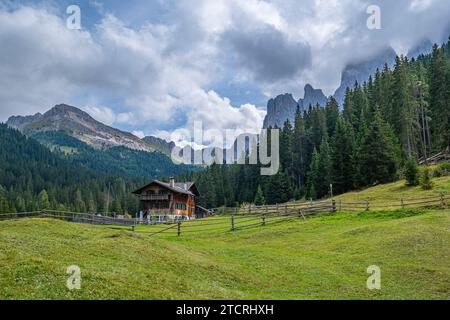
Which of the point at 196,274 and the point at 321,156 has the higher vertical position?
the point at 321,156

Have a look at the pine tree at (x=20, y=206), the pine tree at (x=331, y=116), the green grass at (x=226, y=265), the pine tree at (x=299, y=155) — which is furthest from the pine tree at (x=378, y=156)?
the pine tree at (x=20, y=206)

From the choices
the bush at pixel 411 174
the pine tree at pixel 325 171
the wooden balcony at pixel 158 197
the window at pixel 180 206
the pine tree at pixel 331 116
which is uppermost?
the pine tree at pixel 331 116

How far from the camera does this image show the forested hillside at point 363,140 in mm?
67312

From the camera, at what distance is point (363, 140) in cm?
6906

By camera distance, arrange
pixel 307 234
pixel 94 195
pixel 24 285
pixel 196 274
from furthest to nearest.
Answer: pixel 94 195 < pixel 307 234 < pixel 196 274 < pixel 24 285

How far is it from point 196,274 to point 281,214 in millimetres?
29089

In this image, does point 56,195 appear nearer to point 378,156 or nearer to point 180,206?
point 180,206

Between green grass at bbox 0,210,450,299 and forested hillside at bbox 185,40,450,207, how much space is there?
126 ft

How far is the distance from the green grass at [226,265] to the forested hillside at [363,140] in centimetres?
3853

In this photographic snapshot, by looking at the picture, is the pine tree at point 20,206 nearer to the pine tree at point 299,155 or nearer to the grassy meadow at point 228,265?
the pine tree at point 299,155

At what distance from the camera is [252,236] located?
113 ft

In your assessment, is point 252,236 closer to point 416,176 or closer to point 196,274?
point 196,274

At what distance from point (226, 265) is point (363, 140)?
5719cm
